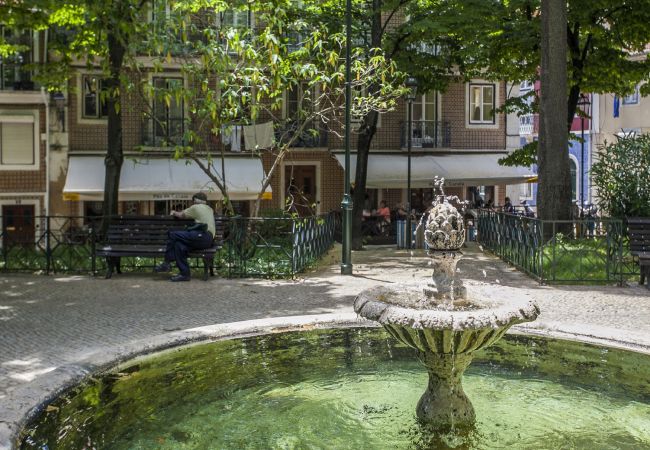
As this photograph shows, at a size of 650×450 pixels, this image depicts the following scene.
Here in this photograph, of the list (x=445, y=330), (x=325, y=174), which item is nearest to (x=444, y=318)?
(x=445, y=330)

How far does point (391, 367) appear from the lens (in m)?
8.25

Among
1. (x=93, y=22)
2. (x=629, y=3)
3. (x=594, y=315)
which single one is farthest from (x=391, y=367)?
(x=629, y=3)

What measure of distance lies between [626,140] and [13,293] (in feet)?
37.9

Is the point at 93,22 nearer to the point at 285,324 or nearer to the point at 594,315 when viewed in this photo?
the point at 285,324

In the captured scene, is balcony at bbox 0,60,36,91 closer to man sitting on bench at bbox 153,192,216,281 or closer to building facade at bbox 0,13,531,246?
building facade at bbox 0,13,531,246

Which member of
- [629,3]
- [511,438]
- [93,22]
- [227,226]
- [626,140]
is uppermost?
[629,3]

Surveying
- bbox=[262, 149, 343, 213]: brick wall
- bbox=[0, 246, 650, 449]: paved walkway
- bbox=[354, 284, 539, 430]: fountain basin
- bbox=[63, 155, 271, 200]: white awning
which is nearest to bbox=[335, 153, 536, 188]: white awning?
bbox=[262, 149, 343, 213]: brick wall

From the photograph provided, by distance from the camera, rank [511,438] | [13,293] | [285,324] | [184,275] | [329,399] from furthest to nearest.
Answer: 1. [184,275]
2. [13,293]
3. [285,324]
4. [329,399]
5. [511,438]

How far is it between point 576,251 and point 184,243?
21.5ft

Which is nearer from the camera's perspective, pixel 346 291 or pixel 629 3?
pixel 346 291

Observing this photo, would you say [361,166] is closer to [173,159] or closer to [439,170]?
[173,159]

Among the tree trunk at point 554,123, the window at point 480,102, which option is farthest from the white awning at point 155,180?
the tree trunk at point 554,123

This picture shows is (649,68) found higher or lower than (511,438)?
higher

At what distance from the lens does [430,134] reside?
31.9 meters
